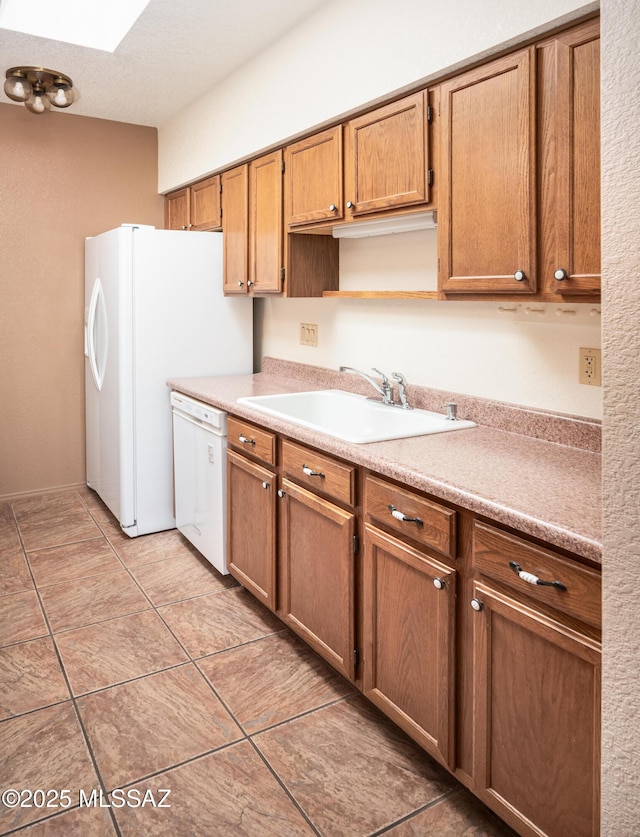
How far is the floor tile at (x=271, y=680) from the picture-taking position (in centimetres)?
204

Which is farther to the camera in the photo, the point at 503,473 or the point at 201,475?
the point at 201,475

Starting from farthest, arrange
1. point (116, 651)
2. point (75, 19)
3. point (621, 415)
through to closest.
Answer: point (75, 19) → point (116, 651) → point (621, 415)

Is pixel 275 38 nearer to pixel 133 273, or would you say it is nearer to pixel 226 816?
pixel 133 273

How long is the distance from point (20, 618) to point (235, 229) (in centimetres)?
212

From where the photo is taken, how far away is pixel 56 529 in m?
3.62

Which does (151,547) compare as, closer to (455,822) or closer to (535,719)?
(455,822)

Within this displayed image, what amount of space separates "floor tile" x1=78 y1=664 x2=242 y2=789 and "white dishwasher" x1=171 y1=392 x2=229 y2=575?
0.78 metres

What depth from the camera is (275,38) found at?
2.84 m

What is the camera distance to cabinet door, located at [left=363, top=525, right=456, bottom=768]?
1.57m

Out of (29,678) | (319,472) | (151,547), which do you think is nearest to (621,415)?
(319,472)

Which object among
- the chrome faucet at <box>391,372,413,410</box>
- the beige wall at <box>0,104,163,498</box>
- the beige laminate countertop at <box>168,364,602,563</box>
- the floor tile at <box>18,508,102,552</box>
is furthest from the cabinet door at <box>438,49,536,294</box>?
the beige wall at <box>0,104,163,498</box>

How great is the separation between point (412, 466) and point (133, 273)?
2195mm

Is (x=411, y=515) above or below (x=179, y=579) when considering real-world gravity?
above

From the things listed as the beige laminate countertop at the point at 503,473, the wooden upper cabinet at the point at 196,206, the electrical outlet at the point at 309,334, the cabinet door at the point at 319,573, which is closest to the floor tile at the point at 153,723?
the cabinet door at the point at 319,573
